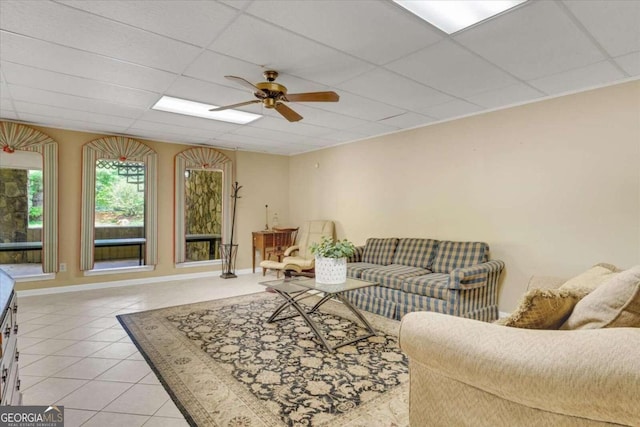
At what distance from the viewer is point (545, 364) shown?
1.03m

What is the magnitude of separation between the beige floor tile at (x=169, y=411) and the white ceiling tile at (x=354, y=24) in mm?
2417

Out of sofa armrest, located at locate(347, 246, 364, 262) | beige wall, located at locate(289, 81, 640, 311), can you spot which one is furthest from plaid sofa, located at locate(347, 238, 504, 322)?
beige wall, located at locate(289, 81, 640, 311)

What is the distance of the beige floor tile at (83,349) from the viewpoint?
280 centimetres

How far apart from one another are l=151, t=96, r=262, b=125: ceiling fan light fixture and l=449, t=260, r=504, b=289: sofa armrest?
2.93 meters

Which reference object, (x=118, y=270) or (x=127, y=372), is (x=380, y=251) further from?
(x=118, y=270)

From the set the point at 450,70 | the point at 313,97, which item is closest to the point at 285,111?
the point at 313,97

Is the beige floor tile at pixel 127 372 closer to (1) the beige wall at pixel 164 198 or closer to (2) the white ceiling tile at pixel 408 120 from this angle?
(1) the beige wall at pixel 164 198

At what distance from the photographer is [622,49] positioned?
2.40 m

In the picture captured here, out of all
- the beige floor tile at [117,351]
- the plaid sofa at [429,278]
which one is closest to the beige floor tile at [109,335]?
the beige floor tile at [117,351]

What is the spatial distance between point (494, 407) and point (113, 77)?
3.55m

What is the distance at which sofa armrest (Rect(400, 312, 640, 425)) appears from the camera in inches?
36.2

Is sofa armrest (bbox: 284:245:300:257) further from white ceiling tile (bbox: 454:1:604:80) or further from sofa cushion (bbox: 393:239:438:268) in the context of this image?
white ceiling tile (bbox: 454:1:604:80)

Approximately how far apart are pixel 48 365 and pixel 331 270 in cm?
239

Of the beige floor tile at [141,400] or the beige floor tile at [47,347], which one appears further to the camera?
the beige floor tile at [47,347]
